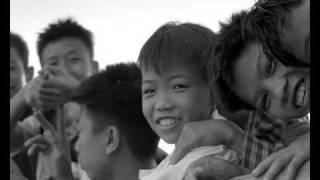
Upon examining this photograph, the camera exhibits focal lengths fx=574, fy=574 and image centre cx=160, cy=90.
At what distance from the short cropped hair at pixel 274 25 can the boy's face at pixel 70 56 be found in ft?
6.27

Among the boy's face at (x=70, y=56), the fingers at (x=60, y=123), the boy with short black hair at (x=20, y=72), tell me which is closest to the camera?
the fingers at (x=60, y=123)

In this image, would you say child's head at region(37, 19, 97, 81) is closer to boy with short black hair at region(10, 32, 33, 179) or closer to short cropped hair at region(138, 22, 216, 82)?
boy with short black hair at region(10, 32, 33, 179)

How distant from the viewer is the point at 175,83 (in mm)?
1835

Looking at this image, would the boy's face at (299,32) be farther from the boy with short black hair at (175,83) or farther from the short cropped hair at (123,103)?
the short cropped hair at (123,103)

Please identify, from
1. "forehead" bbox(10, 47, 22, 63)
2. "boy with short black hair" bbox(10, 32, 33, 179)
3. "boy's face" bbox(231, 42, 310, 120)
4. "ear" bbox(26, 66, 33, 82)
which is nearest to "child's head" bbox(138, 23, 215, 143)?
"boy's face" bbox(231, 42, 310, 120)

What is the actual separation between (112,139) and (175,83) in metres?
0.53

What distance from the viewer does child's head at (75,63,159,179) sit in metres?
2.23

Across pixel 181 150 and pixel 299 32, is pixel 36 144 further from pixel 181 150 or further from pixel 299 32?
pixel 299 32

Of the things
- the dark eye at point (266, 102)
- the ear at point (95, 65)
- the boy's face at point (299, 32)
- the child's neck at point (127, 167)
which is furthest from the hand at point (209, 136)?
the ear at point (95, 65)

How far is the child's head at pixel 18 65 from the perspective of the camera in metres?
3.50

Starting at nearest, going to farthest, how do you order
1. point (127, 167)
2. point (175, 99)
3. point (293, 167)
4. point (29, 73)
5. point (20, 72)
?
point (293, 167) → point (175, 99) → point (127, 167) → point (20, 72) → point (29, 73)

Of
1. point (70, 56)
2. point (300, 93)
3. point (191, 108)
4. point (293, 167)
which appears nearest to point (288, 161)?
point (293, 167)

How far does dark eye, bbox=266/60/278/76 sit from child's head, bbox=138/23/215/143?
1.36 feet

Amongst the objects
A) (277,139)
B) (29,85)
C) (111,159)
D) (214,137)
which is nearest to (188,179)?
(214,137)
